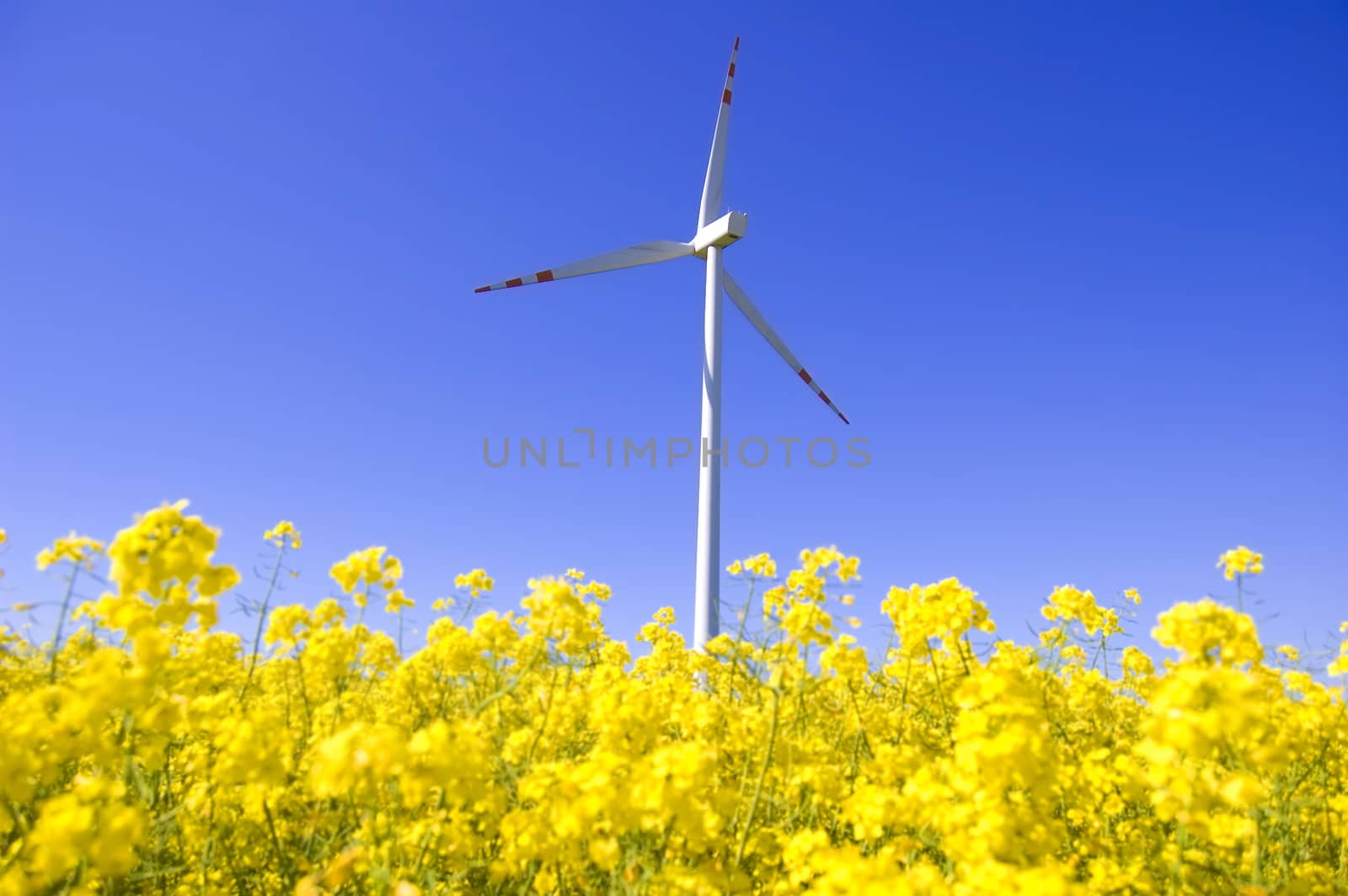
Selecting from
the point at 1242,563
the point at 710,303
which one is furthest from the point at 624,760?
the point at 710,303

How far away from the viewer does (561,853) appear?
3.90m

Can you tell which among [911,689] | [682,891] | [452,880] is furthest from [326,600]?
[911,689]

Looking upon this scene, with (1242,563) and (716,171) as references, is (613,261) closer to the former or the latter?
(716,171)

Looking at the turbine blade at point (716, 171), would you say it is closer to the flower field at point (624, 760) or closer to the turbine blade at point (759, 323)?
the turbine blade at point (759, 323)

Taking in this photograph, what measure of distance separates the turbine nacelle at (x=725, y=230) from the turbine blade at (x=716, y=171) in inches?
30.5

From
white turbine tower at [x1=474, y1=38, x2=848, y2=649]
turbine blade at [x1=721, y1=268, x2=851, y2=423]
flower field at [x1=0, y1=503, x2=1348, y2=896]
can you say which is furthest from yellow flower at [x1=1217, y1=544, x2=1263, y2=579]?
turbine blade at [x1=721, y1=268, x2=851, y2=423]

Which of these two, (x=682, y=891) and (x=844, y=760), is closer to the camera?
(x=682, y=891)

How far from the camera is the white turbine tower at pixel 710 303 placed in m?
17.9

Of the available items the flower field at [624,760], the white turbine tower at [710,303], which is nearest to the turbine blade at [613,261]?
the white turbine tower at [710,303]

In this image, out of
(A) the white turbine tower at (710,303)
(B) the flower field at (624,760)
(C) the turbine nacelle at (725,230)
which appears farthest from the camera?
(C) the turbine nacelle at (725,230)

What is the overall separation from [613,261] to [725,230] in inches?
122

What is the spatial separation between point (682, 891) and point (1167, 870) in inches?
108

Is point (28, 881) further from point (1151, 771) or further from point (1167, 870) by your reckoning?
point (1167, 870)

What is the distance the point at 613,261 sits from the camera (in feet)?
71.4
